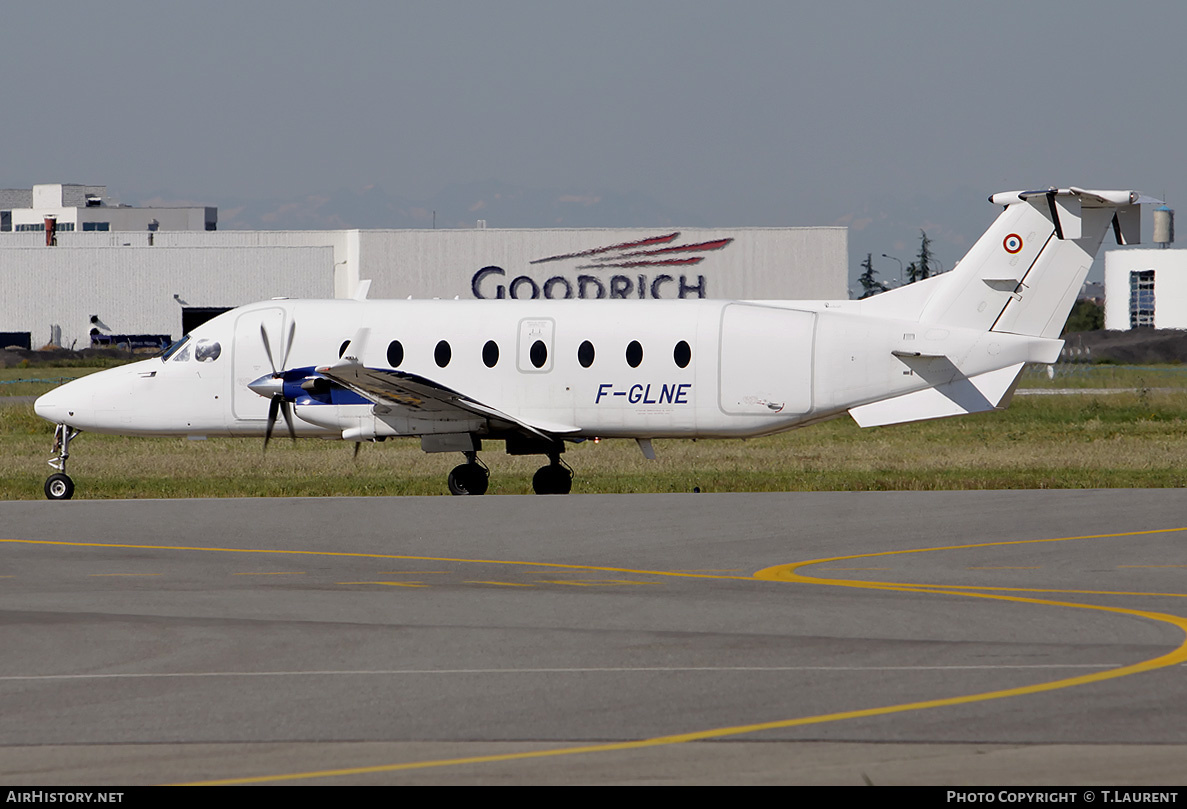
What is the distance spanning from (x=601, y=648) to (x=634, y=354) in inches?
454

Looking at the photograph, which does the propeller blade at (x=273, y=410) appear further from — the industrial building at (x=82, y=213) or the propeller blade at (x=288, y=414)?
the industrial building at (x=82, y=213)

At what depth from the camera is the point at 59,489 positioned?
69.7 ft

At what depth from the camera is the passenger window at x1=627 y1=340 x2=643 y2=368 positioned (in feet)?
69.9

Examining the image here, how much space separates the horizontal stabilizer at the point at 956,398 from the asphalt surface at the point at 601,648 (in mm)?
3092

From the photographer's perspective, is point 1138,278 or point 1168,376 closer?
point 1168,376

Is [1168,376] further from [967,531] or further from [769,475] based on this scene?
[967,531]

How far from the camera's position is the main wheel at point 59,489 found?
21.2m

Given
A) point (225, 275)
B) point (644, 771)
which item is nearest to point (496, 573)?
point (644, 771)

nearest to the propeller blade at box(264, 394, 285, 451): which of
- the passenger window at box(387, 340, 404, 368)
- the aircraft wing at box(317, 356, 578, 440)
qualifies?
the aircraft wing at box(317, 356, 578, 440)

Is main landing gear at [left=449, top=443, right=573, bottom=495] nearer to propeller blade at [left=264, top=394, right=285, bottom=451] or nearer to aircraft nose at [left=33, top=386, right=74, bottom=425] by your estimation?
propeller blade at [left=264, top=394, right=285, bottom=451]

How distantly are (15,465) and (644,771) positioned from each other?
2437 centimetres

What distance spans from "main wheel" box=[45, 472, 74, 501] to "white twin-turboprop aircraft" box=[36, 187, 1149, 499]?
0.11 feet

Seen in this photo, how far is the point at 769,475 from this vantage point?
81.5ft

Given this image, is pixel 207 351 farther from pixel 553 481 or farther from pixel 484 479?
pixel 553 481
